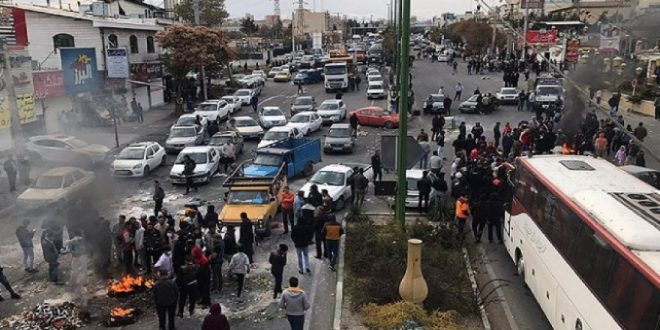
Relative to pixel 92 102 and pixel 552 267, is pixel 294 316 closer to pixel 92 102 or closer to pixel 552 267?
pixel 552 267

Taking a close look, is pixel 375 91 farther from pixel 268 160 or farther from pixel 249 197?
pixel 249 197

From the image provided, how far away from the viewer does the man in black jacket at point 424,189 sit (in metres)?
18.4

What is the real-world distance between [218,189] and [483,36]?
63328 mm

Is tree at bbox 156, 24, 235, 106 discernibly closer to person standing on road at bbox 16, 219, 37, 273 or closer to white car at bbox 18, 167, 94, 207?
white car at bbox 18, 167, 94, 207

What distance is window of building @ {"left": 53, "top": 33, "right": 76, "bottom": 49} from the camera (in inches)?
1458

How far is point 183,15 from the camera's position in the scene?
77688mm

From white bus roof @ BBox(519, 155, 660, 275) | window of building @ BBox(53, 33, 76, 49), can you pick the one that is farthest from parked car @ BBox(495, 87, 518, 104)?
white bus roof @ BBox(519, 155, 660, 275)

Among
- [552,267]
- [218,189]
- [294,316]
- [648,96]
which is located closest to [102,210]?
[218,189]

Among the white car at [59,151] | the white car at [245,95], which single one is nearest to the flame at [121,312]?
the white car at [59,151]

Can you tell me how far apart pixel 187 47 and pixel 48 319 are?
113ft

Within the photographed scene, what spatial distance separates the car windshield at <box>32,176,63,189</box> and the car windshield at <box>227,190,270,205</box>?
6701 millimetres

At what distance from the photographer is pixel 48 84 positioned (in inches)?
1339

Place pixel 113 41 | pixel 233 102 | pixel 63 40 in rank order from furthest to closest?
pixel 233 102 < pixel 113 41 < pixel 63 40

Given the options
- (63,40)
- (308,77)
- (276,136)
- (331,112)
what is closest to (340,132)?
(276,136)
